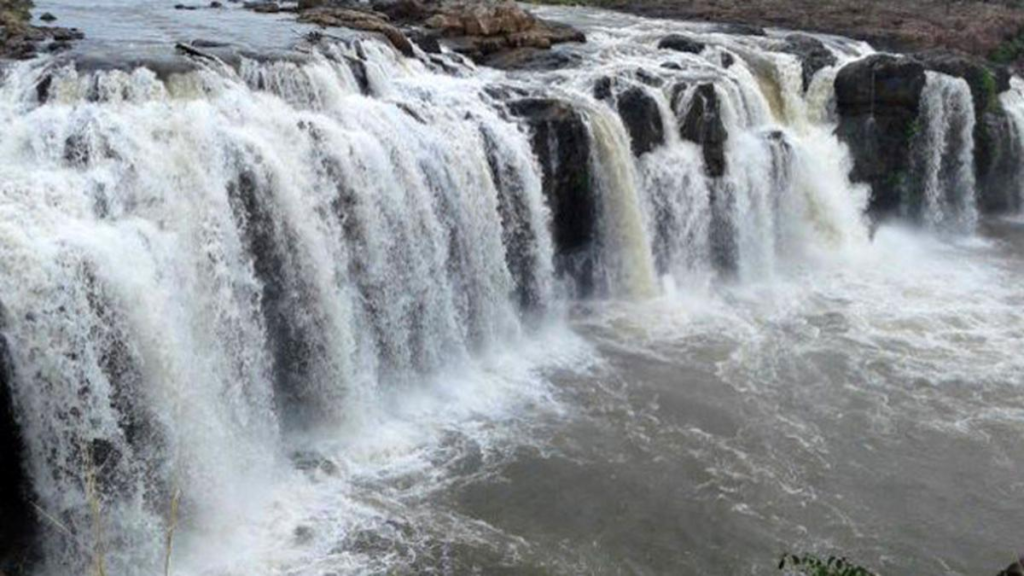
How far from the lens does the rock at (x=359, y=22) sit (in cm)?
1861

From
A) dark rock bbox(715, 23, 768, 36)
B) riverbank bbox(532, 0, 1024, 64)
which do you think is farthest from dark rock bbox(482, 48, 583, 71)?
riverbank bbox(532, 0, 1024, 64)

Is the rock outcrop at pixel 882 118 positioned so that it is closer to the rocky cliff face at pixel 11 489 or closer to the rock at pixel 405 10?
the rock at pixel 405 10

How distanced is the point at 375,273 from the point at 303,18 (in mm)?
10169

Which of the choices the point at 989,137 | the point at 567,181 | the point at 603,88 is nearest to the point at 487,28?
the point at 603,88

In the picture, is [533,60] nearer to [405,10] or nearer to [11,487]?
[405,10]

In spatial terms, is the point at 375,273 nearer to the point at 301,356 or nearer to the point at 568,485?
the point at 301,356

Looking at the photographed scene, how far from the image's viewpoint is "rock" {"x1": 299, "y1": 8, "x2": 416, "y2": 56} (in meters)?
18.6

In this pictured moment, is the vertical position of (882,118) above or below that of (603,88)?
below

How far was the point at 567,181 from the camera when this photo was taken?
16.5m

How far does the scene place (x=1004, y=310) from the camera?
56.6ft

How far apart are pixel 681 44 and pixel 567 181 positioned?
8.06 meters

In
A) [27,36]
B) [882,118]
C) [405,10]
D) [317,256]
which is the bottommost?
[317,256]

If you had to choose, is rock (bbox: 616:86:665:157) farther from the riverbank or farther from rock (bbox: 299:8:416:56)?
the riverbank

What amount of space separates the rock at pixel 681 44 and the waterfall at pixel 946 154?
5.11m
